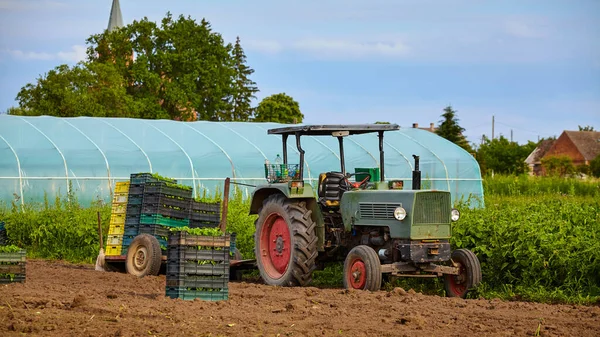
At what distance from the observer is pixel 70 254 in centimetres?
1838

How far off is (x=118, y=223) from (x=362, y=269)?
533cm

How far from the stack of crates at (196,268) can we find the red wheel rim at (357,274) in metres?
1.88

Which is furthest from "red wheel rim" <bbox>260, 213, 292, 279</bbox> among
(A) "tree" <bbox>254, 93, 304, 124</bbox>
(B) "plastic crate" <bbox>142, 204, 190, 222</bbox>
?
(A) "tree" <bbox>254, 93, 304, 124</bbox>

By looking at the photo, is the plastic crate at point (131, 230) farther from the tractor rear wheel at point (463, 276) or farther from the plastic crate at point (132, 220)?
the tractor rear wheel at point (463, 276)

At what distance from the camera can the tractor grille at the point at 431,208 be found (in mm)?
11375

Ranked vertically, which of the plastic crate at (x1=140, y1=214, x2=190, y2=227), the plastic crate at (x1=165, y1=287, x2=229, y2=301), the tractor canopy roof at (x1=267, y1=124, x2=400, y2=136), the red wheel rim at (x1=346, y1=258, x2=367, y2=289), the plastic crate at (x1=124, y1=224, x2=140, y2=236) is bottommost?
the plastic crate at (x1=165, y1=287, x2=229, y2=301)

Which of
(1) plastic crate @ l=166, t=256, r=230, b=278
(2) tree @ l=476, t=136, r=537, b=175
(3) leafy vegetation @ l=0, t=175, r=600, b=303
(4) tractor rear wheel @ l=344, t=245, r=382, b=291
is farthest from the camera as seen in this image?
(2) tree @ l=476, t=136, r=537, b=175

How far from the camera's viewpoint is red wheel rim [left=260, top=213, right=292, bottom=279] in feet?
41.9

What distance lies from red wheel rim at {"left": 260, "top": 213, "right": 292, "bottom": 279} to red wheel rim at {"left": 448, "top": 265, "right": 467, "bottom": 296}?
2.30 metres

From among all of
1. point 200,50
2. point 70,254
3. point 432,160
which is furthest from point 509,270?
point 200,50

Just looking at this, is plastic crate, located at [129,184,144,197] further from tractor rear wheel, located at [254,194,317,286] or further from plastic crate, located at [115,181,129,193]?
tractor rear wheel, located at [254,194,317,286]

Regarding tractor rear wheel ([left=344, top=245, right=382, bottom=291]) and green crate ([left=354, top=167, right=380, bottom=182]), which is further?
green crate ([left=354, top=167, right=380, bottom=182])

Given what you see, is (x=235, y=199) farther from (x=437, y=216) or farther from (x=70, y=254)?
(x=437, y=216)

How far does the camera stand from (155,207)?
1449 cm
